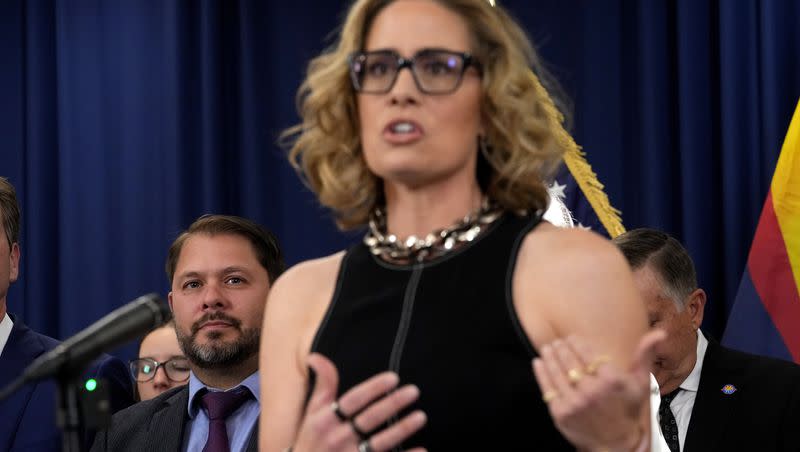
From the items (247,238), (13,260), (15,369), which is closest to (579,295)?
(247,238)

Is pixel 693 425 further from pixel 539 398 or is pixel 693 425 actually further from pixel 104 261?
pixel 104 261

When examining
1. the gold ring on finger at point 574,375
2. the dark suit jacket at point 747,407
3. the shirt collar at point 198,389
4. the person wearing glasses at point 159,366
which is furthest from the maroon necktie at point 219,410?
the gold ring on finger at point 574,375

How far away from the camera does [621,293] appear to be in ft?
5.35

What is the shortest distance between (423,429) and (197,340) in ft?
5.43

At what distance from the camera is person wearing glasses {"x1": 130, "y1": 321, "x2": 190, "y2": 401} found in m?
4.02

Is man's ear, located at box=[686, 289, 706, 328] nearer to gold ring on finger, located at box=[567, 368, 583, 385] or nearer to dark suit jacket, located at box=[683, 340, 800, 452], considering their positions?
dark suit jacket, located at box=[683, 340, 800, 452]

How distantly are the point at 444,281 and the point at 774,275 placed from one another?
8.50 feet

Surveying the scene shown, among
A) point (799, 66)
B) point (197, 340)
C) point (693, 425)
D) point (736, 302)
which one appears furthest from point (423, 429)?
point (799, 66)

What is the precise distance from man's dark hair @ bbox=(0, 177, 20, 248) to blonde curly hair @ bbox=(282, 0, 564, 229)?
1884 mm

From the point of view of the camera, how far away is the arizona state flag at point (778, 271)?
4023mm

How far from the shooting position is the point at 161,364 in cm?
408

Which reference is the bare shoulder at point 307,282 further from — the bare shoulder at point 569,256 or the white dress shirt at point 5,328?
the white dress shirt at point 5,328

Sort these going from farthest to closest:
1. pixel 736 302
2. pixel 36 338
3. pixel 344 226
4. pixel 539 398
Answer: pixel 736 302, pixel 36 338, pixel 344 226, pixel 539 398

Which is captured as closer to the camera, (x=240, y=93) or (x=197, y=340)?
(x=197, y=340)
